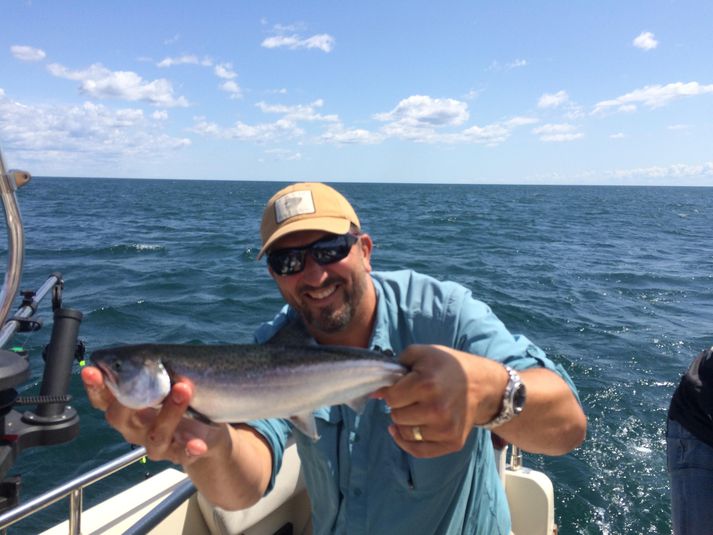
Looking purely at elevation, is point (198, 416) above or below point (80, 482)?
above

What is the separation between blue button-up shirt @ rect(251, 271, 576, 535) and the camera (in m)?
2.85

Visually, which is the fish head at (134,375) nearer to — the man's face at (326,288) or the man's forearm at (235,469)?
the man's forearm at (235,469)

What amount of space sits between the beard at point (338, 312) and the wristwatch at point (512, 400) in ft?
3.55

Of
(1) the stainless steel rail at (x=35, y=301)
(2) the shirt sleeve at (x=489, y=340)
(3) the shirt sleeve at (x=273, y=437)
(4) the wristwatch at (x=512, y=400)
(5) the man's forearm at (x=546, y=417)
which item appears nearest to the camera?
(4) the wristwatch at (x=512, y=400)

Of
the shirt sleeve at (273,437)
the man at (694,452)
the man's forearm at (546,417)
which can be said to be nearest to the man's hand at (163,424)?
the shirt sleeve at (273,437)

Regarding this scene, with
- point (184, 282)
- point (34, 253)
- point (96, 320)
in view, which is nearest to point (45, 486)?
point (96, 320)

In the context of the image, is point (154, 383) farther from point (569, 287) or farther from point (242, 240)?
point (242, 240)

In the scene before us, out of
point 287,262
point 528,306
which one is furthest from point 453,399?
point 528,306

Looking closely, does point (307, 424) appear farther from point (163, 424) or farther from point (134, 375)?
point (134, 375)

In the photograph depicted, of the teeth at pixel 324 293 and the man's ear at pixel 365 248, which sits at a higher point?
the man's ear at pixel 365 248

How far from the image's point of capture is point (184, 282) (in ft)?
63.1

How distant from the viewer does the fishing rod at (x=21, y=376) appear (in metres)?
2.63

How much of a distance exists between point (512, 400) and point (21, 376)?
276 centimetres

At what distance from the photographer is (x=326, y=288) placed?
3053 millimetres
